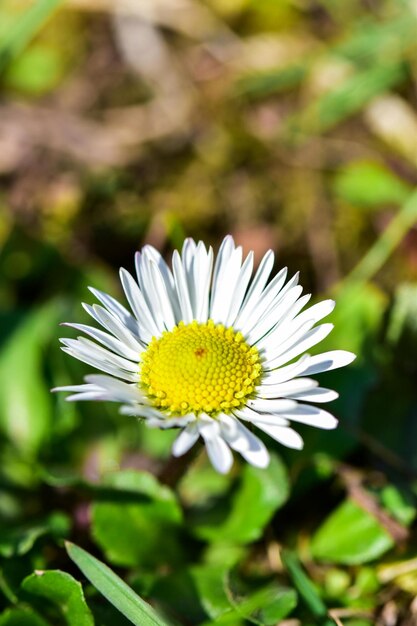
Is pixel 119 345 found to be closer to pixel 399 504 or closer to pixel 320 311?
pixel 320 311

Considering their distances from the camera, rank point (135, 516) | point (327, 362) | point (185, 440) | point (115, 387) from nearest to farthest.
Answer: point (185, 440) → point (115, 387) → point (327, 362) → point (135, 516)

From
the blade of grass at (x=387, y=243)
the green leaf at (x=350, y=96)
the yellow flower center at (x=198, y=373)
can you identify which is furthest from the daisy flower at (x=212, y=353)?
the green leaf at (x=350, y=96)

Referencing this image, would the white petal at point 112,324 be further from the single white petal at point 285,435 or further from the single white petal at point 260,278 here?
the single white petal at point 285,435

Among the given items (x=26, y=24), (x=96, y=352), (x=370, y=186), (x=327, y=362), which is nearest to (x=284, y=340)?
(x=327, y=362)

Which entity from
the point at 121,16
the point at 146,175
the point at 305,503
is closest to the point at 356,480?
the point at 305,503

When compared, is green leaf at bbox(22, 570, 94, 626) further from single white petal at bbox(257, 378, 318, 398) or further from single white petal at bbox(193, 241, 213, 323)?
single white petal at bbox(193, 241, 213, 323)

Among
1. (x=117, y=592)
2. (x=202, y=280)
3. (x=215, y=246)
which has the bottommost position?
(x=117, y=592)

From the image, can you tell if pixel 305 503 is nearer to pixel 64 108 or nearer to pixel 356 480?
pixel 356 480
